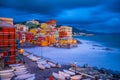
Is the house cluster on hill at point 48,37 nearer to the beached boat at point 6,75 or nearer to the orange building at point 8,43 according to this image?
the orange building at point 8,43

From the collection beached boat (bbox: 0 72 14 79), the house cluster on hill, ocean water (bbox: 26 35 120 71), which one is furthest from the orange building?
the house cluster on hill

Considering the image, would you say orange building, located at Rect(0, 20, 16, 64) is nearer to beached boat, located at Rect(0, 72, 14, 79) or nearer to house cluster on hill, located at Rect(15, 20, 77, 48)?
beached boat, located at Rect(0, 72, 14, 79)

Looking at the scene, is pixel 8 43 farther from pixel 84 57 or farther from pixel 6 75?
pixel 84 57

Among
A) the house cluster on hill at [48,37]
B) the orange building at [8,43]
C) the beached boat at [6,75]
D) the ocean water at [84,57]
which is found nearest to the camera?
the beached boat at [6,75]

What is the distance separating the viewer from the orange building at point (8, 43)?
29047 mm

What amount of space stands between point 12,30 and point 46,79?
12583mm

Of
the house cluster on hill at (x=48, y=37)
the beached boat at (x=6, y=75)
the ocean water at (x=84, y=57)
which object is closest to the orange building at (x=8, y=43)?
the beached boat at (x=6, y=75)

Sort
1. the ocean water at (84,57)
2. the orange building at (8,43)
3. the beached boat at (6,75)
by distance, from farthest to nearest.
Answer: the ocean water at (84,57), the orange building at (8,43), the beached boat at (6,75)

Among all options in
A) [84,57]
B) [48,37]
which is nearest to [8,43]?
[84,57]

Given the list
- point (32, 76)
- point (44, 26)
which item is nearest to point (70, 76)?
point (32, 76)

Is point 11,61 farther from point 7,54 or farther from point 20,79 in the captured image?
point 20,79

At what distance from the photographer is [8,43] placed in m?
30.0

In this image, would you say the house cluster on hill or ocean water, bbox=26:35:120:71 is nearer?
ocean water, bbox=26:35:120:71

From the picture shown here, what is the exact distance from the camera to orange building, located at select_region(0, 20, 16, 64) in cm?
2905
